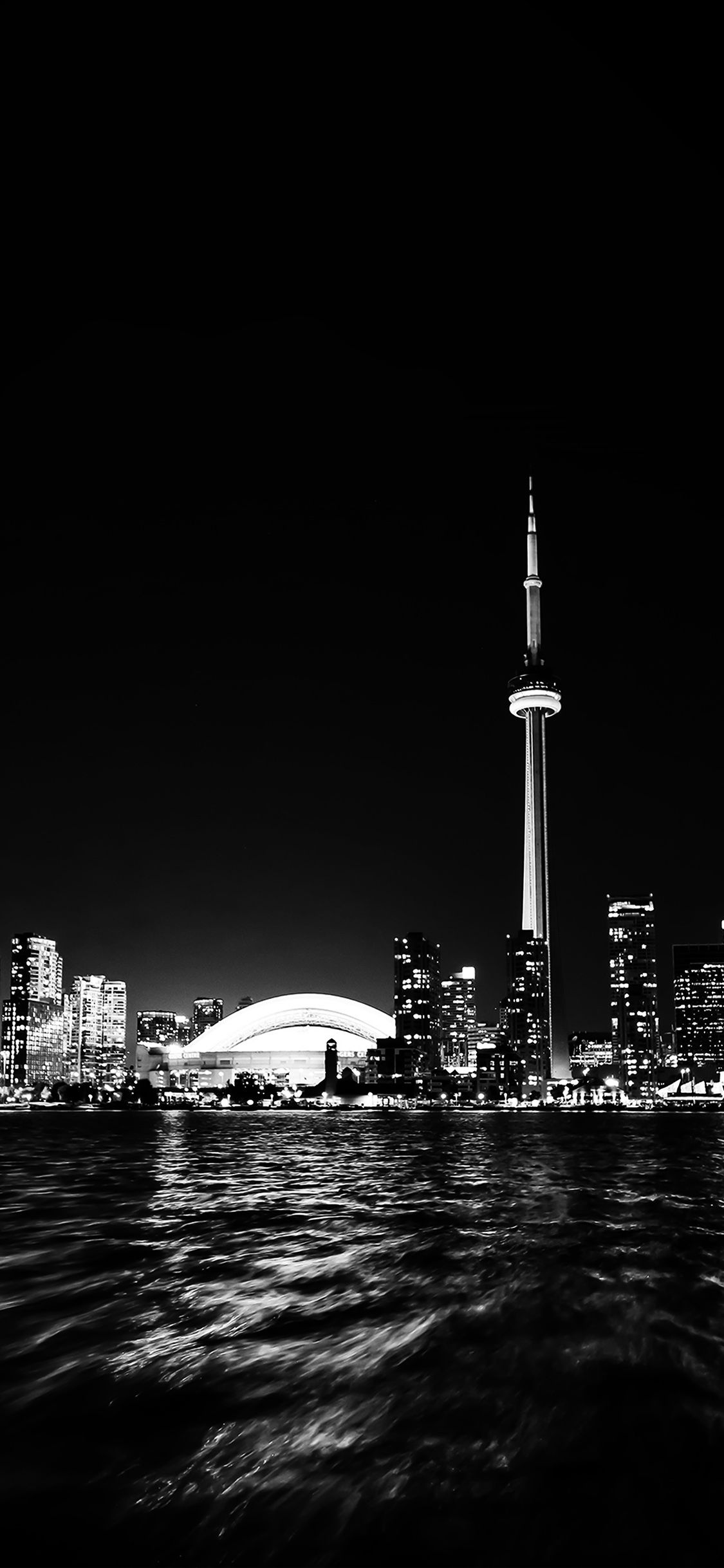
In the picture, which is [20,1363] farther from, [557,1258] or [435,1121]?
[435,1121]

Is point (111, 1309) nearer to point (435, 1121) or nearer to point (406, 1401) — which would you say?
point (406, 1401)

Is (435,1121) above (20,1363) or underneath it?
underneath

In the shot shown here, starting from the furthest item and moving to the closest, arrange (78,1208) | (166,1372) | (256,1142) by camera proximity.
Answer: (256,1142), (78,1208), (166,1372)

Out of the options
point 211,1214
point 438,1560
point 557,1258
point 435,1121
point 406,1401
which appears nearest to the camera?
point 438,1560

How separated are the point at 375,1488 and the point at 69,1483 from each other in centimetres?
240

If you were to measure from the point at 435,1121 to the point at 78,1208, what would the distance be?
373 ft

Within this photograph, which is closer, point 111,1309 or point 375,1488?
point 375,1488

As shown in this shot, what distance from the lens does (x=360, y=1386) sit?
1165 centimetres

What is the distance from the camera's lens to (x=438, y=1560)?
7121 millimetres

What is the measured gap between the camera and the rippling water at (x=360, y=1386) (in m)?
7.68

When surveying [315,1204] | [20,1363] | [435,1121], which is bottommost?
[435,1121]

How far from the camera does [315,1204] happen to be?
Answer: 112 ft

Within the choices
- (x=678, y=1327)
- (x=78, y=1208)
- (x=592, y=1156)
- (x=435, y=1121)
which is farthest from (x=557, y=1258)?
(x=435, y=1121)

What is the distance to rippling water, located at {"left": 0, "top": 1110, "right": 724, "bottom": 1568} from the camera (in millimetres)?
7684
